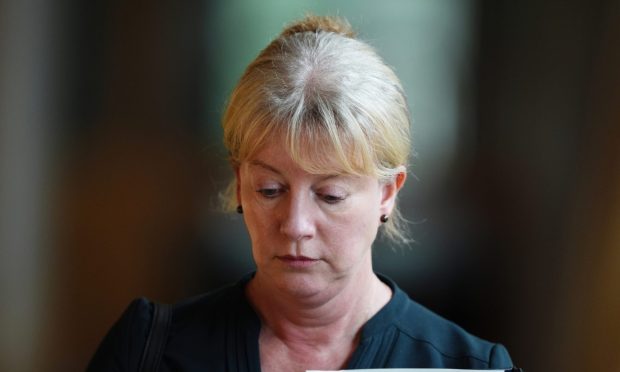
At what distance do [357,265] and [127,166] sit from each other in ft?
3.33

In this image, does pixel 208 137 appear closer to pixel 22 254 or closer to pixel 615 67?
pixel 22 254

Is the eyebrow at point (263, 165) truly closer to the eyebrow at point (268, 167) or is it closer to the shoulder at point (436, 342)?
the eyebrow at point (268, 167)

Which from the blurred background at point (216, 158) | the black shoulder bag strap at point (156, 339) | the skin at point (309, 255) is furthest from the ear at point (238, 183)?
the blurred background at point (216, 158)

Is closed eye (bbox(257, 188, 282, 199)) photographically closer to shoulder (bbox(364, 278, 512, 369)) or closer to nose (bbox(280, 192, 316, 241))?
nose (bbox(280, 192, 316, 241))

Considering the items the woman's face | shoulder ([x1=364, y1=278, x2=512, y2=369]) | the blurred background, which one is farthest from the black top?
the blurred background

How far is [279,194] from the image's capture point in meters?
1.20

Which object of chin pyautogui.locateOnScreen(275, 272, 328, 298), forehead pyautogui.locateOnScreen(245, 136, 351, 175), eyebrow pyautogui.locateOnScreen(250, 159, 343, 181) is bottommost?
chin pyautogui.locateOnScreen(275, 272, 328, 298)

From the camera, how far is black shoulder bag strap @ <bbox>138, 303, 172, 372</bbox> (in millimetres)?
1271

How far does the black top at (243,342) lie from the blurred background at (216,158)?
28.3 inches

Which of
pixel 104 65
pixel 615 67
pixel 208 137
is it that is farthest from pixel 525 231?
pixel 104 65

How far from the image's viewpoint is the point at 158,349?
1.29m

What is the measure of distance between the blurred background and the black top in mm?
719

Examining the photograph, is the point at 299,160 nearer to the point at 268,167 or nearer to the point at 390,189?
the point at 268,167

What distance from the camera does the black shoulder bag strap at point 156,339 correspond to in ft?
4.17
